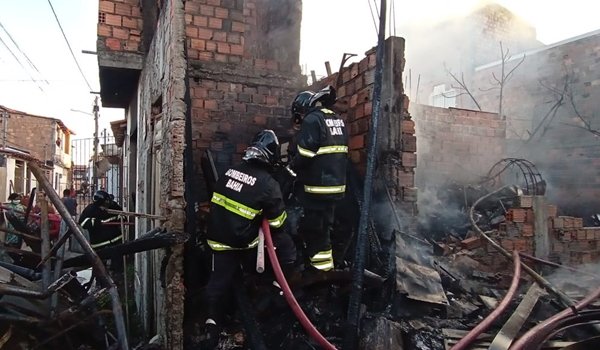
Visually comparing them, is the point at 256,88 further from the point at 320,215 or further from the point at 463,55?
the point at 463,55

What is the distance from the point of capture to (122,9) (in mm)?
6289

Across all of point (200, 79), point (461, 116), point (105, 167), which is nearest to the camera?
point (200, 79)

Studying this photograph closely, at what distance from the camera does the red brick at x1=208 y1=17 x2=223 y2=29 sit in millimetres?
5043

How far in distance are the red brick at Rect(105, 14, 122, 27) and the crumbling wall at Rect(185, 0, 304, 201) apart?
1.92 meters

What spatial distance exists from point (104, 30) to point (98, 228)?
3.04 meters

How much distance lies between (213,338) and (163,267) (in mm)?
747

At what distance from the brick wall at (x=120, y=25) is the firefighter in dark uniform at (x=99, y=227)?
2.35 m

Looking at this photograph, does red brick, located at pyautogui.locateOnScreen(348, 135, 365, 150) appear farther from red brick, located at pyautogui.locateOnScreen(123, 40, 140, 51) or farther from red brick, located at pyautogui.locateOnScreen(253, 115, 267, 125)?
red brick, located at pyautogui.locateOnScreen(123, 40, 140, 51)

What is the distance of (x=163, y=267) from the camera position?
12.2 feet

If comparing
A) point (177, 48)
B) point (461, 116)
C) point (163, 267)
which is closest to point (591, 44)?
point (461, 116)

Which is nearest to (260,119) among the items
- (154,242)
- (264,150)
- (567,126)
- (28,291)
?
(264,150)

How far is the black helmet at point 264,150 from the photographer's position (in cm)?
364

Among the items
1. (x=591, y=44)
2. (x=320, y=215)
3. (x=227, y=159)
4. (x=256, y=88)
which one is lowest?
(x=320, y=215)

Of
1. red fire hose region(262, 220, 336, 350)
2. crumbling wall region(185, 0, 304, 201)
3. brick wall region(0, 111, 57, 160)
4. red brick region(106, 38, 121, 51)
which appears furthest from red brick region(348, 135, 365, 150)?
brick wall region(0, 111, 57, 160)
